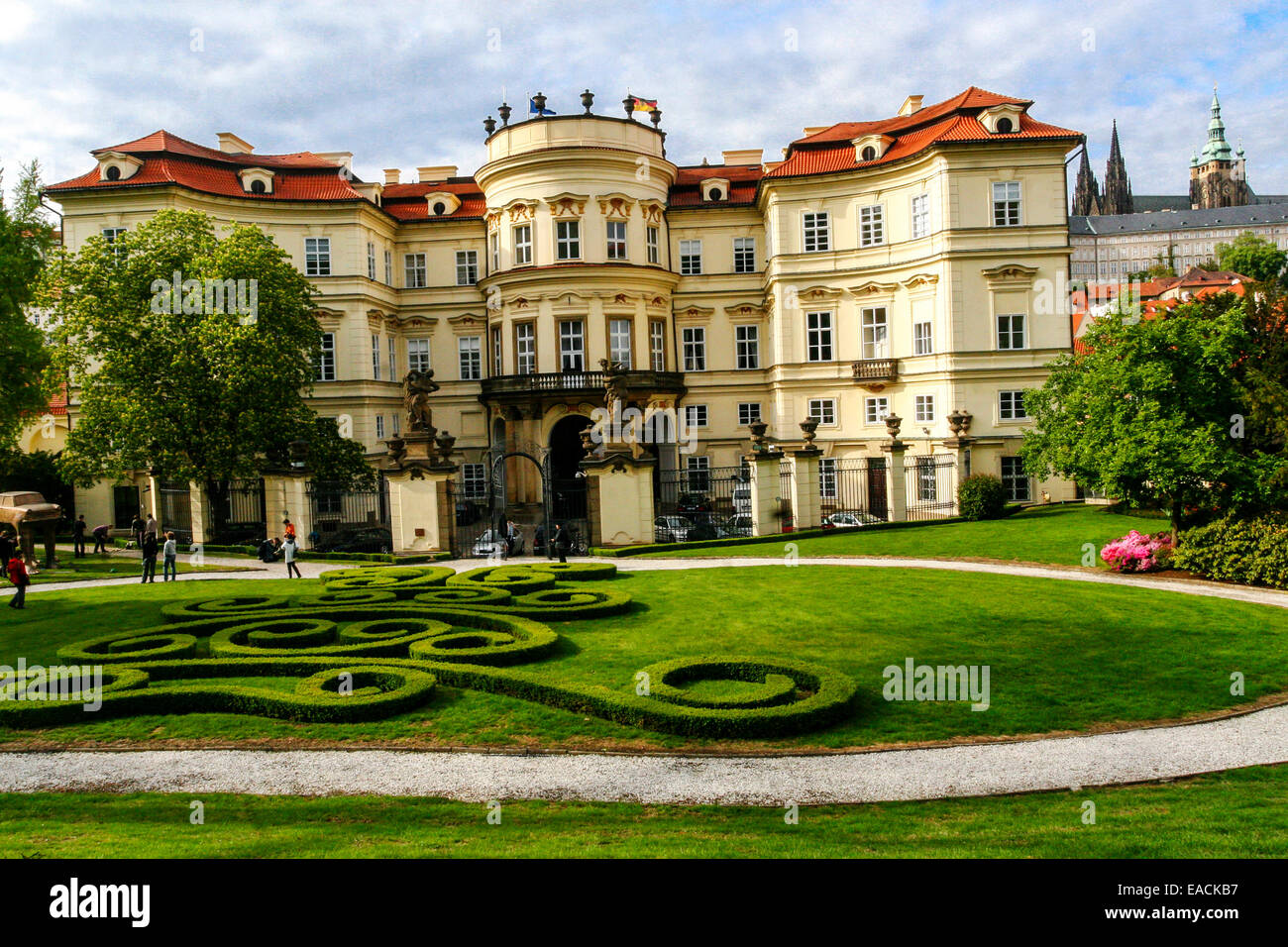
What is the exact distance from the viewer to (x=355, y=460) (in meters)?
36.8

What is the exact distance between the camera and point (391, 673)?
13227 millimetres

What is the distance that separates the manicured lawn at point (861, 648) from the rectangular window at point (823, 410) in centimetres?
2300

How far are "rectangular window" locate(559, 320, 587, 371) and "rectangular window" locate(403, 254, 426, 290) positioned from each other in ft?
36.4

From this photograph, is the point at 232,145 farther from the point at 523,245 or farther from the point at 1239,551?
the point at 1239,551

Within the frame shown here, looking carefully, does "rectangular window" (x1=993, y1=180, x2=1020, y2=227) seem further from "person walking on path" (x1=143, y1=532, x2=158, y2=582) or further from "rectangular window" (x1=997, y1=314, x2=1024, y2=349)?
"person walking on path" (x1=143, y1=532, x2=158, y2=582)

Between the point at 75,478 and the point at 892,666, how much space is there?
111 ft

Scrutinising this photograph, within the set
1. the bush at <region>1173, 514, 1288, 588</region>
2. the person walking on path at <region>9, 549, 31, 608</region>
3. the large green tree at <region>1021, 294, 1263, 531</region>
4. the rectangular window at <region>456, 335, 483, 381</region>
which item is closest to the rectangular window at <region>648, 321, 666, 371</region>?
the rectangular window at <region>456, 335, 483, 381</region>

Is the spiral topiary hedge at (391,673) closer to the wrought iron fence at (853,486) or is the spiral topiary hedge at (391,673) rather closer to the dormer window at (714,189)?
the wrought iron fence at (853,486)

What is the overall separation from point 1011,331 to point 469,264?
101 feet

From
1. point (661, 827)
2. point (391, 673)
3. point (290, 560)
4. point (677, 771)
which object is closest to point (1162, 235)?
point (290, 560)

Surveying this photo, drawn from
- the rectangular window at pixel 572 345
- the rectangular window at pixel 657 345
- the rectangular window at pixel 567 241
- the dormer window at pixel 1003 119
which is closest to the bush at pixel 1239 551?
the dormer window at pixel 1003 119

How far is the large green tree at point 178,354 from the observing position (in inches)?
1283
